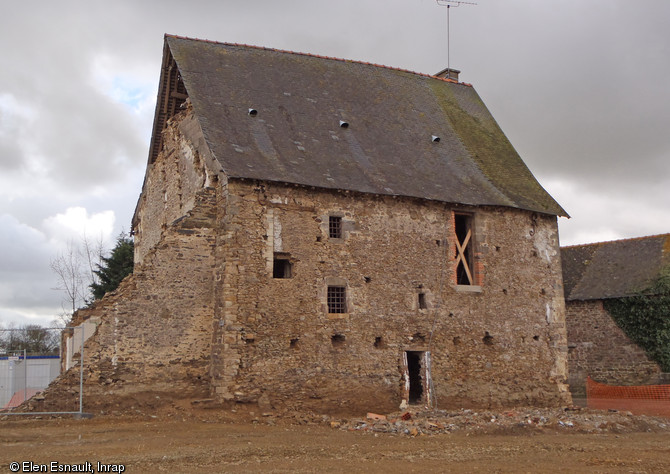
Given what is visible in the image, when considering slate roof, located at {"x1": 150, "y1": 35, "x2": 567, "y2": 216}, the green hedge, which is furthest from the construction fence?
the green hedge

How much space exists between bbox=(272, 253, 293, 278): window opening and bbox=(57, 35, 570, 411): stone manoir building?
1.2 inches

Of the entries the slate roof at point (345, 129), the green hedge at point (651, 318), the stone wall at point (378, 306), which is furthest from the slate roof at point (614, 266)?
the slate roof at point (345, 129)

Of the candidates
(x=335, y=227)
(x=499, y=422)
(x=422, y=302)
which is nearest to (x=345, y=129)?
(x=335, y=227)

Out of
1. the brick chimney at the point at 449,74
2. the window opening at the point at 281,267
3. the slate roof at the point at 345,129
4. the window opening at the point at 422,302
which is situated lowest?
the window opening at the point at 422,302

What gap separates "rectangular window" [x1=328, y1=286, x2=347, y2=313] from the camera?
56.2 feet

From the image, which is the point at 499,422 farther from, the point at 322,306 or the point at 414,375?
the point at 322,306

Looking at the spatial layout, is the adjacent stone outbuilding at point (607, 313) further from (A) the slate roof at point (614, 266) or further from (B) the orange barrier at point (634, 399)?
(B) the orange barrier at point (634, 399)

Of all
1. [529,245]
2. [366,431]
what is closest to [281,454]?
[366,431]

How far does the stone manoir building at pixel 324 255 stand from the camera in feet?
52.4

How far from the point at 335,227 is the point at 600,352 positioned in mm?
12285

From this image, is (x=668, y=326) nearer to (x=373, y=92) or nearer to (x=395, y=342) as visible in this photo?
(x=395, y=342)

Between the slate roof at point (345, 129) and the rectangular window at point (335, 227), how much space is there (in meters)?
0.83

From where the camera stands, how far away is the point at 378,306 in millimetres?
17547

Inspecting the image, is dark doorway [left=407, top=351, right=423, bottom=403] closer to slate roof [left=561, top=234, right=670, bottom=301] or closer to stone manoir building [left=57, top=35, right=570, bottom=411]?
stone manoir building [left=57, top=35, right=570, bottom=411]
